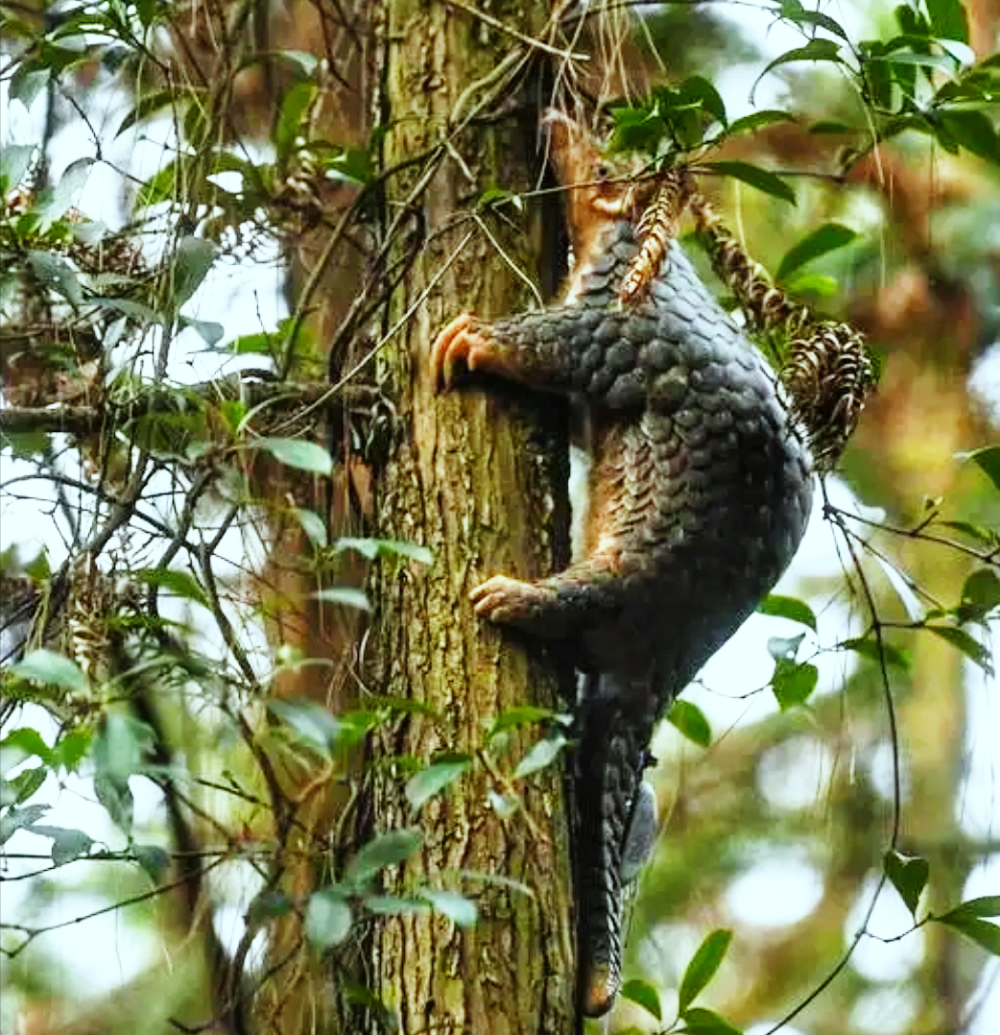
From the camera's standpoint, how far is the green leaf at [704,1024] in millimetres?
1523

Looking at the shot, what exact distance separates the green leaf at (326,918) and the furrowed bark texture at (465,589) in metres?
0.22

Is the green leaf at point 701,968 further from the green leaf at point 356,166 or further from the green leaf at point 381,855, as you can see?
the green leaf at point 356,166

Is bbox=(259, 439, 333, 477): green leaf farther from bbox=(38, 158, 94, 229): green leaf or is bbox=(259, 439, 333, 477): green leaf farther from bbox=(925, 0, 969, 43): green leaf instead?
bbox=(925, 0, 969, 43): green leaf

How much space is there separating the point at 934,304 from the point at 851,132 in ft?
2.85

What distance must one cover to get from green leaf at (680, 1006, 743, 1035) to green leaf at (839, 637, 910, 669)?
0.43 m

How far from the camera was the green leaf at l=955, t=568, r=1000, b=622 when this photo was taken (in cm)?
177

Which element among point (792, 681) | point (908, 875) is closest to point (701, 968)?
point (908, 875)

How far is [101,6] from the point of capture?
165 cm

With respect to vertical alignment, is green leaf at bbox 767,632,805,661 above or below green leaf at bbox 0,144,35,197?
below

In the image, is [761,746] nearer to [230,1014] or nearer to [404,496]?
[404,496]

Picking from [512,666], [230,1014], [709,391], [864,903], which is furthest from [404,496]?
[864,903]

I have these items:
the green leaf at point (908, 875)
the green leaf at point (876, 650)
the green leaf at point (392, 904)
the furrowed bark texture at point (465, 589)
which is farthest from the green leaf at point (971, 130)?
the green leaf at point (392, 904)

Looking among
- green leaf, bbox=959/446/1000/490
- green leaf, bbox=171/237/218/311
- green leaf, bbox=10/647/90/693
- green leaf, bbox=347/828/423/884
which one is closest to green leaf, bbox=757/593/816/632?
green leaf, bbox=959/446/1000/490

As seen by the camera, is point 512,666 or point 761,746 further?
point 761,746
